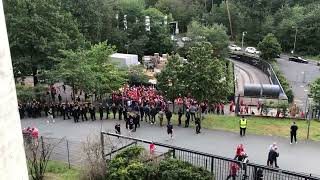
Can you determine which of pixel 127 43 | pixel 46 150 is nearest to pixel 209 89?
pixel 46 150

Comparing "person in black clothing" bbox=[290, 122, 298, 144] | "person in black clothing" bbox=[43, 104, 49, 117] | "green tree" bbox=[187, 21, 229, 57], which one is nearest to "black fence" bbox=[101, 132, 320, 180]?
"person in black clothing" bbox=[290, 122, 298, 144]

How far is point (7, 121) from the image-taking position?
4945mm

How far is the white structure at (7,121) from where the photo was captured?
15.9ft

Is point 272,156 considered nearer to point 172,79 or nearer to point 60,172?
point 60,172

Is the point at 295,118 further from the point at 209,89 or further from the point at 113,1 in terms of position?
the point at 113,1

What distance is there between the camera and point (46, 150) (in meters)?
20.6

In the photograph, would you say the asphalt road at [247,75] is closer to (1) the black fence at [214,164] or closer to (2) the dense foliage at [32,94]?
(2) the dense foliage at [32,94]

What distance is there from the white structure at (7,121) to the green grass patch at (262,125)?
21997mm

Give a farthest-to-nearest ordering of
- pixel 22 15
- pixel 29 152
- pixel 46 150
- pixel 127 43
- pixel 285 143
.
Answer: pixel 127 43
pixel 22 15
pixel 285 143
pixel 46 150
pixel 29 152

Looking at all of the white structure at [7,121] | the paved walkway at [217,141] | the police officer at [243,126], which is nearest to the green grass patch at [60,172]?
the paved walkway at [217,141]

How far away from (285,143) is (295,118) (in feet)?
27.8

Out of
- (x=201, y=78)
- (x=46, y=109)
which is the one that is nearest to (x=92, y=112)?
(x=46, y=109)

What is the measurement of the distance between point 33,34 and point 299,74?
41.9 m

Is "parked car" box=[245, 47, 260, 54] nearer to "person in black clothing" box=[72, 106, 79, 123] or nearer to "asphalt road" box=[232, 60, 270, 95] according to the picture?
"asphalt road" box=[232, 60, 270, 95]
